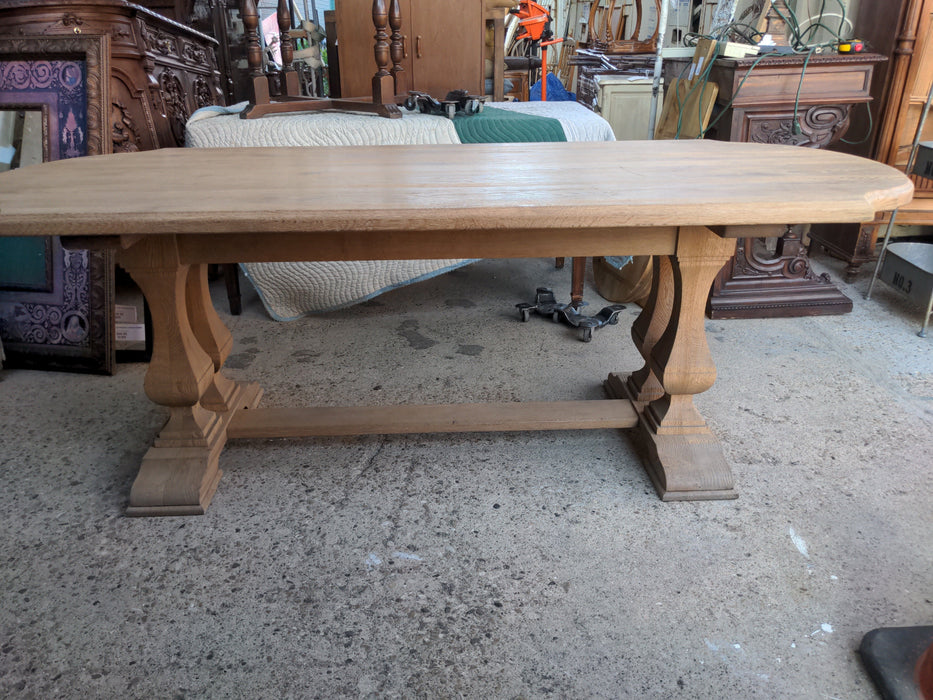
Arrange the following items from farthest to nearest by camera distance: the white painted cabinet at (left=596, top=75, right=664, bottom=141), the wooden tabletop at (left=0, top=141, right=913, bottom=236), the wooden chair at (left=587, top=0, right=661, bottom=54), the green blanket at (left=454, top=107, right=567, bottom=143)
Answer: the wooden chair at (left=587, top=0, right=661, bottom=54) → the white painted cabinet at (left=596, top=75, right=664, bottom=141) → the green blanket at (left=454, top=107, right=567, bottom=143) → the wooden tabletop at (left=0, top=141, right=913, bottom=236)

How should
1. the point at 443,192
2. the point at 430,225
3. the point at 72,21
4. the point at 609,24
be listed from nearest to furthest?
the point at 430,225 → the point at 443,192 → the point at 72,21 → the point at 609,24

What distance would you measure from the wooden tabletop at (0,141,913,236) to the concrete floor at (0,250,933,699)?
2.24ft

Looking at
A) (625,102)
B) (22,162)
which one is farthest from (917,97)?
(22,162)

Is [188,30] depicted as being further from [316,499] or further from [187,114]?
[316,499]

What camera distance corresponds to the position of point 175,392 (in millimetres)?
1489

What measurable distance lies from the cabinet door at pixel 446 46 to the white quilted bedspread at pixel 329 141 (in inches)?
19.0

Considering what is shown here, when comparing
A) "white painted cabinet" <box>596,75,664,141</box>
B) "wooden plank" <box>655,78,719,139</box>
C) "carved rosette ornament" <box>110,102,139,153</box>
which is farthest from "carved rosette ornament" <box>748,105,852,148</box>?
"carved rosette ornament" <box>110,102,139,153</box>

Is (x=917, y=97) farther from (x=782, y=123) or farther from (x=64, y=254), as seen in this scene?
(x=64, y=254)

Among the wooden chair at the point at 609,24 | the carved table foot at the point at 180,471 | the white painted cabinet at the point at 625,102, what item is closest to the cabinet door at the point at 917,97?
the white painted cabinet at the point at 625,102

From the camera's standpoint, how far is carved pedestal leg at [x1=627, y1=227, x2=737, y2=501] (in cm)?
141

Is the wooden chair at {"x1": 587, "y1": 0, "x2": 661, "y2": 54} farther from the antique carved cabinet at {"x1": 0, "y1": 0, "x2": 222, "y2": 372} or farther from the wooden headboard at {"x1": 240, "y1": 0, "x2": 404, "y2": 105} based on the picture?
the antique carved cabinet at {"x1": 0, "y1": 0, "x2": 222, "y2": 372}

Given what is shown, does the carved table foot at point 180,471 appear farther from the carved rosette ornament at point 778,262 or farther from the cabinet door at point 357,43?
the carved rosette ornament at point 778,262

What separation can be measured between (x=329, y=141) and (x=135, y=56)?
2.56 feet

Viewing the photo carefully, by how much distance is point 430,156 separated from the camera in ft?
5.26
